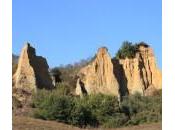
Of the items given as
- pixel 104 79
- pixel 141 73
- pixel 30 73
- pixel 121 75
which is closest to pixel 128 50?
pixel 141 73

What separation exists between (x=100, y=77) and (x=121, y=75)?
7.47ft

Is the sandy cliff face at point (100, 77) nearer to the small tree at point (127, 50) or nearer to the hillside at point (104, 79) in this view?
the hillside at point (104, 79)

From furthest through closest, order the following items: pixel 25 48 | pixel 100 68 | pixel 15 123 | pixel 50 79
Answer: pixel 100 68 < pixel 50 79 < pixel 25 48 < pixel 15 123

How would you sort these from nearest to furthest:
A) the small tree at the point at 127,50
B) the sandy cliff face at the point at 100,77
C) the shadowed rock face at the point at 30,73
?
the shadowed rock face at the point at 30,73
the sandy cliff face at the point at 100,77
the small tree at the point at 127,50

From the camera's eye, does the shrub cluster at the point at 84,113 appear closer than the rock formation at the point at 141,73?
Yes

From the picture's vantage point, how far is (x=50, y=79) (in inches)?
1202

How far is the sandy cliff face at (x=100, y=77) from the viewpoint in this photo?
106ft

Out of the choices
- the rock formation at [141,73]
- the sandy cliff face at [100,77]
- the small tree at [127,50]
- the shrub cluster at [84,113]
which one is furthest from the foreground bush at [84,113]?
the small tree at [127,50]

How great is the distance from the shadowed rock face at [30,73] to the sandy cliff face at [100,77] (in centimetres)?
286

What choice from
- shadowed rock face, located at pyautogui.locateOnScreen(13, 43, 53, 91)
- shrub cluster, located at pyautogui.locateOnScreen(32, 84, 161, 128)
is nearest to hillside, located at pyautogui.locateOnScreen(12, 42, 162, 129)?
shadowed rock face, located at pyautogui.locateOnScreen(13, 43, 53, 91)

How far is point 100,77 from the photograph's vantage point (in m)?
32.8
